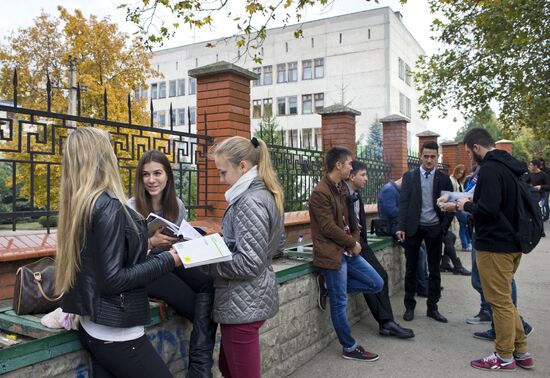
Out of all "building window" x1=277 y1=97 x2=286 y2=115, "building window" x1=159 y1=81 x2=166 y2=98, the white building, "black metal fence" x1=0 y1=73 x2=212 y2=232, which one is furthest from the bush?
"building window" x1=159 y1=81 x2=166 y2=98

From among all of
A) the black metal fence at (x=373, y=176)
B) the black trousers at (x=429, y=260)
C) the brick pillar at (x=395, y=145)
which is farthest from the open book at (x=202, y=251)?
the brick pillar at (x=395, y=145)

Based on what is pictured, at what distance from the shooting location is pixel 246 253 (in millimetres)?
2480

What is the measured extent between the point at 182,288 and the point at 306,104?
1675 inches

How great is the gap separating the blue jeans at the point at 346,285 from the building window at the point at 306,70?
41157 mm

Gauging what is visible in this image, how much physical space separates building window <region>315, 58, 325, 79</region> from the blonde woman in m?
43.2

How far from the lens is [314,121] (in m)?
43.6

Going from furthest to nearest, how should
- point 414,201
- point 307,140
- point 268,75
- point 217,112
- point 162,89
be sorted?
point 162,89 → point 268,75 → point 307,140 → point 217,112 → point 414,201

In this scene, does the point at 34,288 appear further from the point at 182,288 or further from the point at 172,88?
the point at 172,88

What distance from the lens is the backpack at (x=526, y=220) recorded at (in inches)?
153

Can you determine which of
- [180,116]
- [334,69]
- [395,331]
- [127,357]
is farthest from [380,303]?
[180,116]

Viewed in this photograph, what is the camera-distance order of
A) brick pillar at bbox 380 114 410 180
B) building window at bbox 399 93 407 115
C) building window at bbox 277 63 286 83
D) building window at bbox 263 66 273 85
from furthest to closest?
1. building window at bbox 263 66 273 85
2. building window at bbox 277 63 286 83
3. building window at bbox 399 93 407 115
4. brick pillar at bbox 380 114 410 180

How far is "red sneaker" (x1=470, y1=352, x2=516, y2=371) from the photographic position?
13.2 ft

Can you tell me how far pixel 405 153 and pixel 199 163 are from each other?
6443 mm

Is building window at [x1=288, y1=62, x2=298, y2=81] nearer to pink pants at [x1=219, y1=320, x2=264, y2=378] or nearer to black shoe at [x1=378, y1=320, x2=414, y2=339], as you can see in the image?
black shoe at [x1=378, y1=320, x2=414, y2=339]
